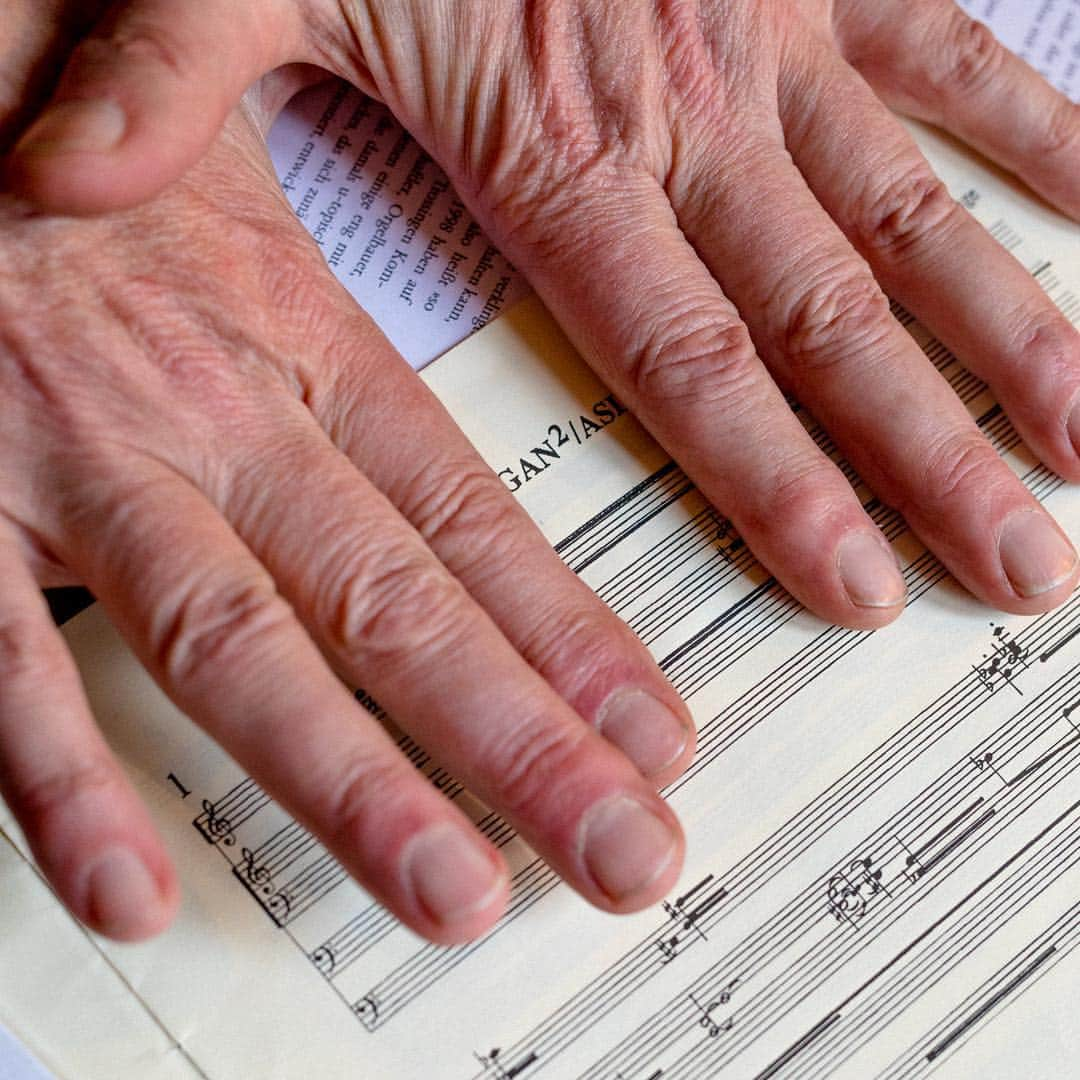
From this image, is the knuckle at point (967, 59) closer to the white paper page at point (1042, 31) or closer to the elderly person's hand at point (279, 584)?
the white paper page at point (1042, 31)

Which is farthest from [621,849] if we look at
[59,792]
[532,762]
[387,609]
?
[59,792]

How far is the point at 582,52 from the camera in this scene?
0.77m

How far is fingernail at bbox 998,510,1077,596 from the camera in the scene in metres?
0.69

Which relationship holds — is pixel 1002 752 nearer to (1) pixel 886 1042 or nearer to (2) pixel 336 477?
(1) pixel 886 1042

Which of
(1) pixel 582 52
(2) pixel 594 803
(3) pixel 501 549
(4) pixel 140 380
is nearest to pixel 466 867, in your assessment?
(2) pixel 594 803

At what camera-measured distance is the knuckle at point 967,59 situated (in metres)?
0.85

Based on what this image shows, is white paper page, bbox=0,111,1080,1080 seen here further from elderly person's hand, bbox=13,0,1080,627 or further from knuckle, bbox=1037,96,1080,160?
knuckle, bbox=1037,96,1080,160

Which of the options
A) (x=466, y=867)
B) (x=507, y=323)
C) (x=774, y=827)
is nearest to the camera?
(x=466, y=867)

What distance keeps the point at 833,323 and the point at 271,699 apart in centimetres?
44

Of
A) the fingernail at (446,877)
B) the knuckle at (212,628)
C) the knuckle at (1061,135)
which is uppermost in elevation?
the knuckle at (212,628)

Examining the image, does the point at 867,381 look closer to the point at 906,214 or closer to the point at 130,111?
the point at 906,214

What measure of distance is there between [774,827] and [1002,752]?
156mm

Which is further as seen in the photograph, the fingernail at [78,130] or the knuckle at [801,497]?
the knuckle at [801,497]

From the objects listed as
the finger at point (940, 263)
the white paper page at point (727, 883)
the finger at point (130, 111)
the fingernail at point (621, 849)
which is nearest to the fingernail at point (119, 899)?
the white paper page at point (727, 883)
